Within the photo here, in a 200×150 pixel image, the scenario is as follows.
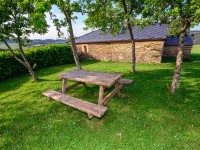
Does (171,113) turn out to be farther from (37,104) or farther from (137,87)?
(37,104)

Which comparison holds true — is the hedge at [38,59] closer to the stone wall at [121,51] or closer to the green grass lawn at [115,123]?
the stone wall at [121,51]

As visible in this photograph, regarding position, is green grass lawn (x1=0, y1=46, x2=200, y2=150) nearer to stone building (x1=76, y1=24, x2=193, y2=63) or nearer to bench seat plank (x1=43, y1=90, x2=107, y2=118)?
bench seat plank (x1=43, y1=90, x2=107, y2=118)

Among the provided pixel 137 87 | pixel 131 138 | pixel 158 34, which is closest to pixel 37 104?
pixel 131 138

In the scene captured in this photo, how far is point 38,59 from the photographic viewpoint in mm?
15133

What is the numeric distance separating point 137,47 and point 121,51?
196cm

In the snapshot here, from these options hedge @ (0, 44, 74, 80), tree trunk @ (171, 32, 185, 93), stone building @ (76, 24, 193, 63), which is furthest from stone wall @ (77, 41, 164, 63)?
tree trunk @ (171, 32, 185, 93)

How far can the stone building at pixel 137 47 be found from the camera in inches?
562

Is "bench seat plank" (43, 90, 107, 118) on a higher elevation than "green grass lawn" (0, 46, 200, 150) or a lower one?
higher

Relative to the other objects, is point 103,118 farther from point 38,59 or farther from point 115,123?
point 38,59

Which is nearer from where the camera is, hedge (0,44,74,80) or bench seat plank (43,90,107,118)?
bench seat plank (43,90,107,118)

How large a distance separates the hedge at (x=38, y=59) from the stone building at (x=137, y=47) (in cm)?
328

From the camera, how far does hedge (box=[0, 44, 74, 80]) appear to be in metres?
12.1

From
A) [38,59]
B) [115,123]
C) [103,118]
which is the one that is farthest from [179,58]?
[38,59]

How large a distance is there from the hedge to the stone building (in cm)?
328
